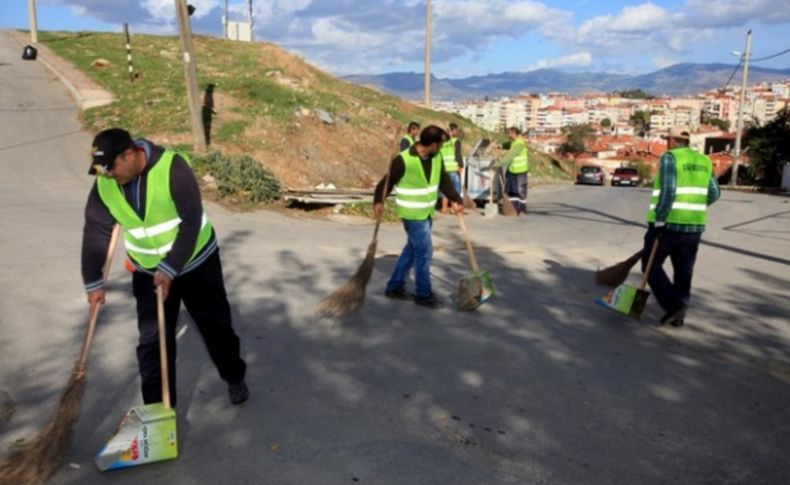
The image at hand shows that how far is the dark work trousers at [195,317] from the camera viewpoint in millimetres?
3701

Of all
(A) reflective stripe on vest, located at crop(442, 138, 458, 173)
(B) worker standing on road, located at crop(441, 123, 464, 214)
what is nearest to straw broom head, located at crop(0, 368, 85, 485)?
(B) worker standing on road, located at crop(441, 123, 464, 214)

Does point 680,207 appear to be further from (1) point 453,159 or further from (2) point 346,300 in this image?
(1) point 453,159

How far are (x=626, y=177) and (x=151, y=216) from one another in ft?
120

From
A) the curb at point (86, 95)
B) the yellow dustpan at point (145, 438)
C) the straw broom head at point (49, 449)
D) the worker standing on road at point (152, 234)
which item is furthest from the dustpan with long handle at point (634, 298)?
the curb at point (86, 95)

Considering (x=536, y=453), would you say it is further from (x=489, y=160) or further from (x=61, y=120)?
(x=61, y=120)

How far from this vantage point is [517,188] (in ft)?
44.8

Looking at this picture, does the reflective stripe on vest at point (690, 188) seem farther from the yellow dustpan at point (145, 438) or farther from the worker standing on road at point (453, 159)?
the worker standing on road at point (453, 159)

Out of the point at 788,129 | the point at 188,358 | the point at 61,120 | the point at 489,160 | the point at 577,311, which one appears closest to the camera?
the point at 188,358

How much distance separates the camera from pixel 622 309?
19.8ft

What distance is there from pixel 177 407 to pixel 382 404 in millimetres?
1267

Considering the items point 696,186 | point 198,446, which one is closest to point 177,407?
point 198,446

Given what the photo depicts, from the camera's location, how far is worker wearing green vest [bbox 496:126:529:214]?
43.0ft

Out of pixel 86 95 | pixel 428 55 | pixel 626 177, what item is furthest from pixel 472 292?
pixel 626 177

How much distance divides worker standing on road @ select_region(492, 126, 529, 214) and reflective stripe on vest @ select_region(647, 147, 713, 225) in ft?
23.7
